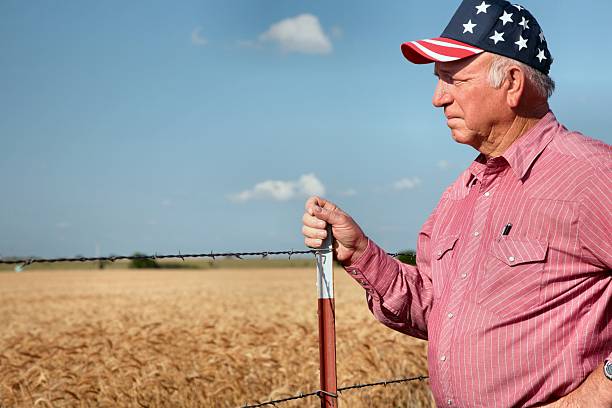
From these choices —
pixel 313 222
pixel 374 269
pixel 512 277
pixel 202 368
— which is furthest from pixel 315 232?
pixel 202 368

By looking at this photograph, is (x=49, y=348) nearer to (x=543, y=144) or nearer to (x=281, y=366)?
(x=281, y=366)

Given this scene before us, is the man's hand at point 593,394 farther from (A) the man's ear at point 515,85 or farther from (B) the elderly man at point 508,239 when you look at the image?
(A) the man's ear at point 515,85

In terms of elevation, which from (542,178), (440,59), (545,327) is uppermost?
(440,59)

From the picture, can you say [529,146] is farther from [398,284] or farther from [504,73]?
[398,284]

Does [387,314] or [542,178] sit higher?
[542,178]

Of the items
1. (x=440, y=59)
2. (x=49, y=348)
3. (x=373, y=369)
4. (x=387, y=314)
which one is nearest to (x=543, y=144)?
(x=440, y=59)

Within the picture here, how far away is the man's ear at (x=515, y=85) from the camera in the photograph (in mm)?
2365

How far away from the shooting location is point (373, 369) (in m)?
6.57

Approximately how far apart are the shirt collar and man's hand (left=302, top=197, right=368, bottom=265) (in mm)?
568

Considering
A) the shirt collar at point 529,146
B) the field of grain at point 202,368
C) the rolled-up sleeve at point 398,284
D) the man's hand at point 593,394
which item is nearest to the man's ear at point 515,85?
the shirt collar at point 529,146

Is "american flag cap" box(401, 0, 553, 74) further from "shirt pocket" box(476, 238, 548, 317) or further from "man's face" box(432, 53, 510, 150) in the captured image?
"shirt pocket" box(476, 238, 548, 317)

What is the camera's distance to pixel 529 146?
2.37 metres

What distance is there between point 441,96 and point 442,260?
1.75 feet

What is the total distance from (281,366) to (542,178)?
15.8 feet
